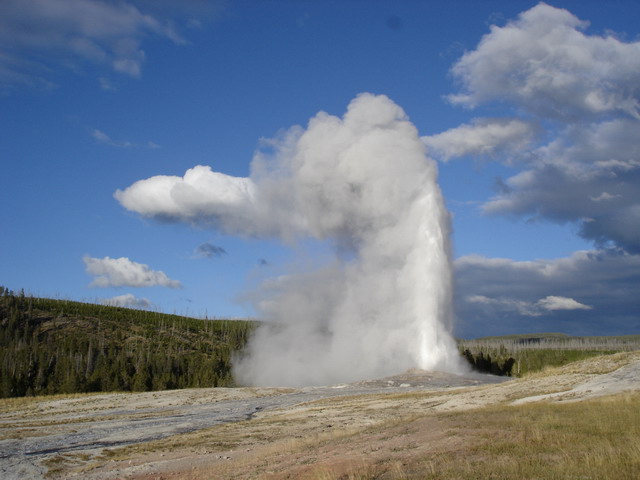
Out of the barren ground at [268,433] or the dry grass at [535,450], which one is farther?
the barren ground at [268,433]

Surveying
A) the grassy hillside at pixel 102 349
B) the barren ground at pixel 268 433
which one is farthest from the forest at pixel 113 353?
the barren ground at pixel 268 433

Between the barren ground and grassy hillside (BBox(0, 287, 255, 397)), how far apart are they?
128ft

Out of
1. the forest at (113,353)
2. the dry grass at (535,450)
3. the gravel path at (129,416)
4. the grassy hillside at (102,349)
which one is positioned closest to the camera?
the dry grass at (535,450)

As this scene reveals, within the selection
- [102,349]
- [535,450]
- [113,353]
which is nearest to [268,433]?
[535,450]

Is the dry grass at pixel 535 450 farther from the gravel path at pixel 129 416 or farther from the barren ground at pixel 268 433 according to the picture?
the gravel path at pixel 129 416

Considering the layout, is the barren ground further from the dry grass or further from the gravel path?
the dry grass

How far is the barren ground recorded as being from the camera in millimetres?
15133

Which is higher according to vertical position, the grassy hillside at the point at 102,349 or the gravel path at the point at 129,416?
the grassy hillside at the point at 102,349

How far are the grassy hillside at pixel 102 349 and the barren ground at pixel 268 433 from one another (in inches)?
1537

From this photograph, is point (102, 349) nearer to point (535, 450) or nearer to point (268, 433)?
point (268, 433)

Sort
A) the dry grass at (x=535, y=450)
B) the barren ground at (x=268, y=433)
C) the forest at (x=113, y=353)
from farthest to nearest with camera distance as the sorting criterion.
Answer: the forest at (x=113, y=353), the barren ground at (x=268, y=433), the dry grass at (x=535, y=450)

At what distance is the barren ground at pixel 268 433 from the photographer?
15133 mm

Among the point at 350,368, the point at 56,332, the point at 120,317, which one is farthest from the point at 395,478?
the point at 120,317

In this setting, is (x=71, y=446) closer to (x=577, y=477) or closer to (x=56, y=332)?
(x=577, y=477)
